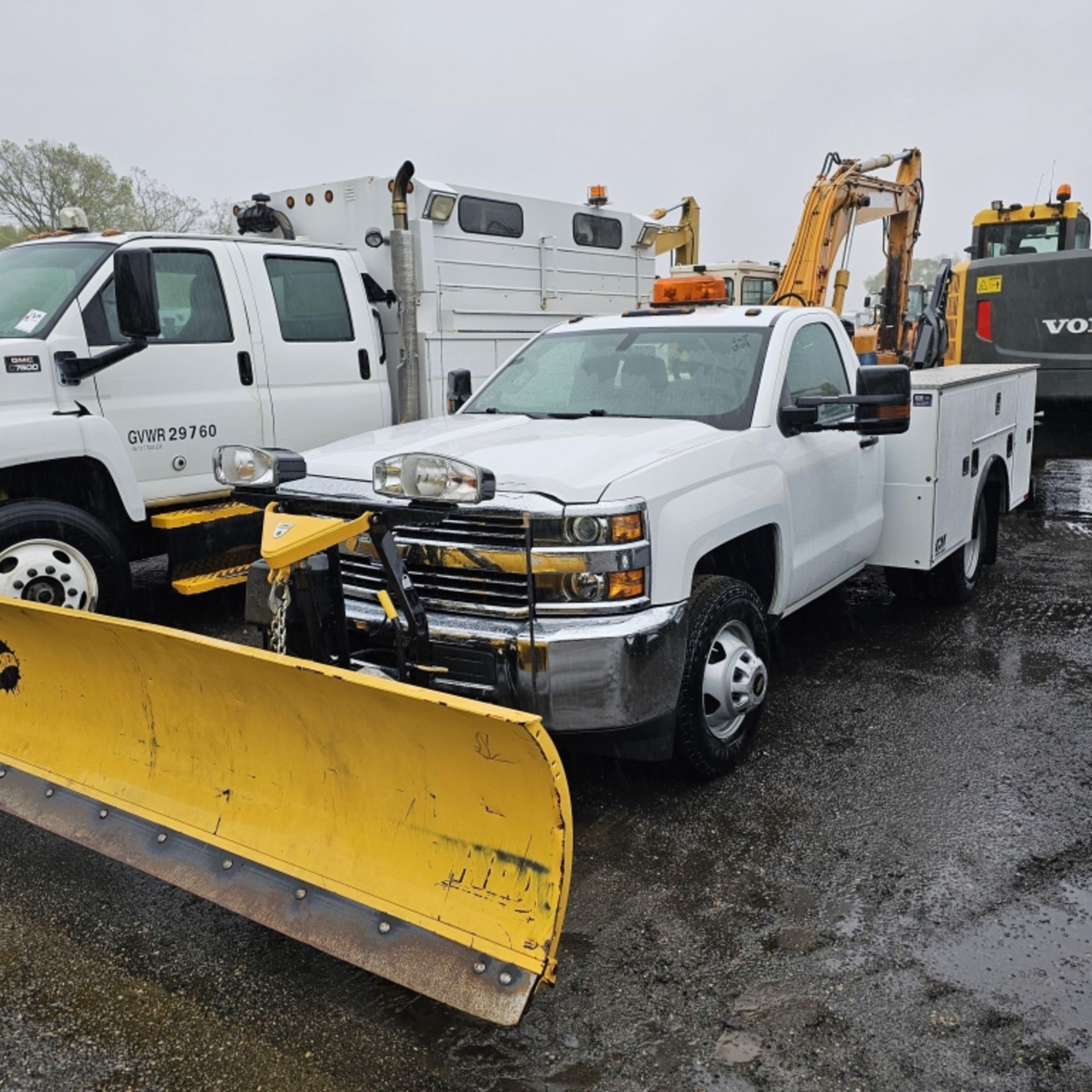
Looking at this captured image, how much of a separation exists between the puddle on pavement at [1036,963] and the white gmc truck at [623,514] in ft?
3.86

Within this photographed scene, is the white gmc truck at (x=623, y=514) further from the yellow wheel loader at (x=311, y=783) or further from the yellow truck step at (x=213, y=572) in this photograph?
the yellow truck step at (x=213, y=572)

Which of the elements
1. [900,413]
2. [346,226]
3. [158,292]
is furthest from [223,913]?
[346,226]

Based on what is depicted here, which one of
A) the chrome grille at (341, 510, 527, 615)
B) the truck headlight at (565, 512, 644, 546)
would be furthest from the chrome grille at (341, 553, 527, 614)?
the truck headlight at (565, 512, 644, 546)

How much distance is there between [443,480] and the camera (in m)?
3.30

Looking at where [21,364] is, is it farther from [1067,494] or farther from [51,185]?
[51,185]

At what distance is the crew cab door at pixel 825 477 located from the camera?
186 inches

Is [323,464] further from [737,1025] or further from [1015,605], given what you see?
[1015,605]

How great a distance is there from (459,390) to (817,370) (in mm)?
1891

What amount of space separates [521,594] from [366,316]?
4053 millimetres

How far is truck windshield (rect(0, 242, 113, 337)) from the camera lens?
218 inches

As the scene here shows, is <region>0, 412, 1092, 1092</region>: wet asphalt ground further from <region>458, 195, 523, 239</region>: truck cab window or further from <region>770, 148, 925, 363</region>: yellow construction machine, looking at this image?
<region>770, 148, 925, 363</region>: yellow construction machine

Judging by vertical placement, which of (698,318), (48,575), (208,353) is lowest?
(48,575)

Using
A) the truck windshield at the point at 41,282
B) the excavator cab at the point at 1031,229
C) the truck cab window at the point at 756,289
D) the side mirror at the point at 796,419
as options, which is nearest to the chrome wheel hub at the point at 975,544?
the side mirror at the point at 796,419

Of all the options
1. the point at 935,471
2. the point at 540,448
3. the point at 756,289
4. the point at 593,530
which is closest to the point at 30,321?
the point at 540,448
